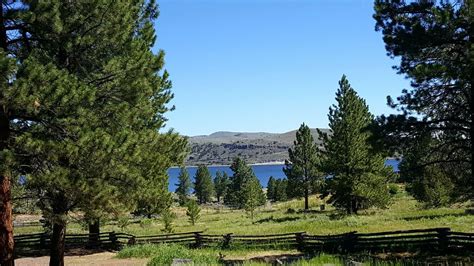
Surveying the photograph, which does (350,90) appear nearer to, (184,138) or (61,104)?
(184,138)

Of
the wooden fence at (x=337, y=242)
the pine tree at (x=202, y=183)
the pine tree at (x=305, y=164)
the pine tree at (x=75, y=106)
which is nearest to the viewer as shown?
the pine tree at (x=75, y=106)

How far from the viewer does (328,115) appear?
144ft

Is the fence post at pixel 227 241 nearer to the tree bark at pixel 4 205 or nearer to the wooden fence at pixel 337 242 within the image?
the wooden fence at pixel 337 242

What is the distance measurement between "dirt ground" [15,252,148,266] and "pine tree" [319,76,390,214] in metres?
24.6

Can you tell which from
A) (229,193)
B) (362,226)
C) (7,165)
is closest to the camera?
(7,165)

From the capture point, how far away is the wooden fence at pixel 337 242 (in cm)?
2062

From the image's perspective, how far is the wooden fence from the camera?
2062 centimetres

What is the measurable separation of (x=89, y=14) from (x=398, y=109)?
42.8ft

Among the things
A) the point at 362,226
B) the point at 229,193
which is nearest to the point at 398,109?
the point at 362,226

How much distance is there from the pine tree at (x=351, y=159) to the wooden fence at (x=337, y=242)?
15792 mm

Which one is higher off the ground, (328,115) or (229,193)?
(328,115)

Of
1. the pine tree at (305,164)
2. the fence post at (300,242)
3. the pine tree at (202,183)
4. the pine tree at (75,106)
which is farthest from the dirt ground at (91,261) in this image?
the pine tree at (202,183)

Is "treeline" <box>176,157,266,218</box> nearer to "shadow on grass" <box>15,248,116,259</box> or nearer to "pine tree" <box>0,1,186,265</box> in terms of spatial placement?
"shadow on grass" <box>15,248,116,259</box>

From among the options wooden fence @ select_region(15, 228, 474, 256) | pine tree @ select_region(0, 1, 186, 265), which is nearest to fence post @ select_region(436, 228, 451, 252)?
wooden fence @ select_region(15, 228, 474, 256)
